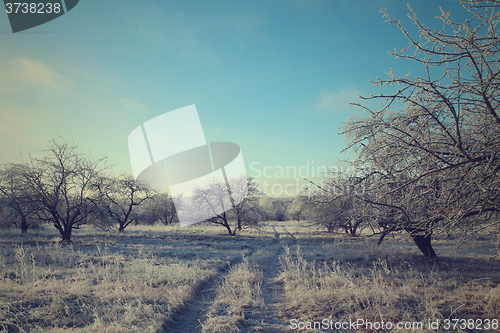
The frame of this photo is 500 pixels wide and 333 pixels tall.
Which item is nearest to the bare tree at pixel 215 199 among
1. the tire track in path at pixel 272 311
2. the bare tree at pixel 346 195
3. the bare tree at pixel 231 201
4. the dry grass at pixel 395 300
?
the bare tree at pixel 231 201

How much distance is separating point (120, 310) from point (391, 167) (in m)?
6.24

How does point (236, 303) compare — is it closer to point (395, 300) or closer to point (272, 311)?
point (272, 311)

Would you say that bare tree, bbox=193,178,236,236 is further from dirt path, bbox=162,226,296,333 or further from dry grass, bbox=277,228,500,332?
dry grass, bbox=277,228,500,332

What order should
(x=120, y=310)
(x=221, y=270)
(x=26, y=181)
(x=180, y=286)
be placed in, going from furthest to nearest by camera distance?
1. (x=26, y=181)
2. (x=221, y=270)
3. (x=180, y=286)
4. (x=120, y=310)

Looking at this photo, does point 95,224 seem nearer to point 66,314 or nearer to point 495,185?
point 66,314

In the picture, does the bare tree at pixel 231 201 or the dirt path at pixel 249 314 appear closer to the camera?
the dirt path at pixel 249 314

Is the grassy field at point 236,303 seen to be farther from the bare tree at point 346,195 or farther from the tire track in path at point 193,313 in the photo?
the bare tree at point 346,195

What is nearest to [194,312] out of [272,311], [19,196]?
[272,311]

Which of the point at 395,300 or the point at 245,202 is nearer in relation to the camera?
the point at 395,300

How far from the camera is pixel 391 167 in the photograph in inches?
170

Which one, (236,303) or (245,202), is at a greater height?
(245,202)

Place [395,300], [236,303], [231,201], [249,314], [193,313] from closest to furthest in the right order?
[395,300] → [249,314] → [193,313] → [236,303] → [231,201]

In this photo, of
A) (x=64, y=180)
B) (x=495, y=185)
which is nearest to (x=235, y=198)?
(x=64, y=180)

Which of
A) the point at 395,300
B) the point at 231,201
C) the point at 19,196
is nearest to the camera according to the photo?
the point at 395,300
